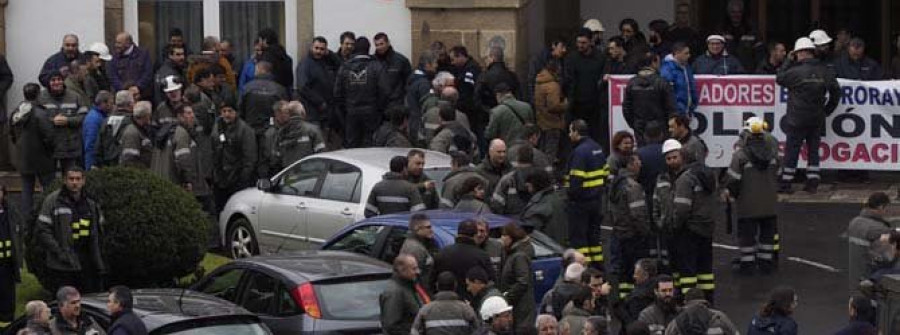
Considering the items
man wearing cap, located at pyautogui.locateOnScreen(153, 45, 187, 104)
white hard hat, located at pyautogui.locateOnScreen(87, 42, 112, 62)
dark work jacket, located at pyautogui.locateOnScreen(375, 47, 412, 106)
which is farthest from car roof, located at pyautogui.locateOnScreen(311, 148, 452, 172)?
white hard hat, located at pyautogui.locateOnScreen(87, 42, 112, 62)

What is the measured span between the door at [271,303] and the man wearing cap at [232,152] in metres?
6.24

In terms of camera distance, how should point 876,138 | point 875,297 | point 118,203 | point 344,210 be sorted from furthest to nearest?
1. point 876,138
2. point 344,210
3. point 118,203
4. point 875,297

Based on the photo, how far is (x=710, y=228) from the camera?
21828 millimetres

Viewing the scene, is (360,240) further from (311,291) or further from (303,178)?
(303,178)

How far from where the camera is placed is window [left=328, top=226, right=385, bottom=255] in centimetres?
2064

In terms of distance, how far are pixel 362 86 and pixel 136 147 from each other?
14.2ft

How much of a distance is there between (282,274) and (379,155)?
5.02 meters

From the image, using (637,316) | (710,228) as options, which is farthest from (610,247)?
(637,316)

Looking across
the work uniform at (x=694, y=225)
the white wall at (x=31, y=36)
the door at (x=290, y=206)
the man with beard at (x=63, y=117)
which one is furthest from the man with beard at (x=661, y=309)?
the white wall at (x=31, y=36)

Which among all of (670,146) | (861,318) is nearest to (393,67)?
(670,146)

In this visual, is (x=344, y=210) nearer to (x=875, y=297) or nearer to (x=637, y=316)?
(x=637, y=316)

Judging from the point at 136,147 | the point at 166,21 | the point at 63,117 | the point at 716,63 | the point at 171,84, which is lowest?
the point at 136,147

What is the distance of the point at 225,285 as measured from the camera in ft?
63.4

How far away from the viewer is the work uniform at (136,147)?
78.8 feet
